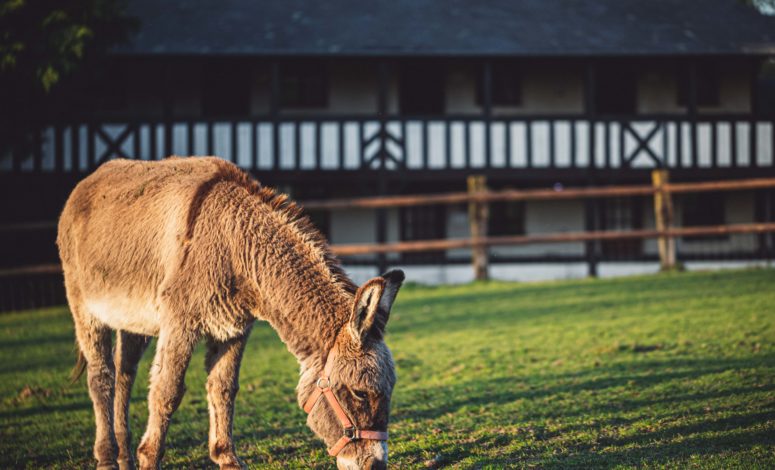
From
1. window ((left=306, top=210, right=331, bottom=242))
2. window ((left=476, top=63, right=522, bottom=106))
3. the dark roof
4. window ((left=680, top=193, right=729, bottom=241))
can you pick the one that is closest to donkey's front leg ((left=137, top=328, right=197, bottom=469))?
the dark roof

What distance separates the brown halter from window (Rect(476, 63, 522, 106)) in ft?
63.7

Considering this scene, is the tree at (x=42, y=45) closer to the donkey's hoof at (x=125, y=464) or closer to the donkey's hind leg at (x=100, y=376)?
the donkey's hind leg at (x=100, y=376)

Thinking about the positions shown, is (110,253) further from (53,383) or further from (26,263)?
(26,263)

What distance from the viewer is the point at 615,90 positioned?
2358 centimetres

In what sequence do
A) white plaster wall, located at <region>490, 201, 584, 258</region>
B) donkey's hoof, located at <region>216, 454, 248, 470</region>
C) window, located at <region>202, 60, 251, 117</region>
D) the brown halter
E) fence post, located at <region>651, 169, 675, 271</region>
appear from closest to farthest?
the brown halter
donkey's hoof, located at <region>216, 454, 248, 470</region>
fence post, located at <region>651, 169, 675, 271</region>
window, located at <region>202, 60, 251, 117</region>
white plaster wall, located at <region>490, 201, 584, 258</region>

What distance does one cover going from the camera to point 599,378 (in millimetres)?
8188

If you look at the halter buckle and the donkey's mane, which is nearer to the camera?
the halter buckle

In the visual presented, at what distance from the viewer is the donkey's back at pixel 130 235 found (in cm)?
529

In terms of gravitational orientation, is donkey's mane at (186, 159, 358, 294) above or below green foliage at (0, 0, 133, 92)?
below

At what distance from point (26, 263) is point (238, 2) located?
29.1ft

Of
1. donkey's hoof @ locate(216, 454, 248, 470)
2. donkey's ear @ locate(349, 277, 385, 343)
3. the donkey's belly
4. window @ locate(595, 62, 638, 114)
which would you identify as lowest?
donkey's hoof @ locate(216, 454, 248, 470)

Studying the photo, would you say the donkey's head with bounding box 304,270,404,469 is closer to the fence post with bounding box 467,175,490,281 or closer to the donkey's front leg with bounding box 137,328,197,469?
the donkey's front leg with bounding box 137,328,197,469

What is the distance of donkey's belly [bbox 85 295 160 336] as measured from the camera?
17.4 ft

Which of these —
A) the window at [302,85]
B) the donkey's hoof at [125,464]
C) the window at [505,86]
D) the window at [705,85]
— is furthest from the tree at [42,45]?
the window at [705,85]
